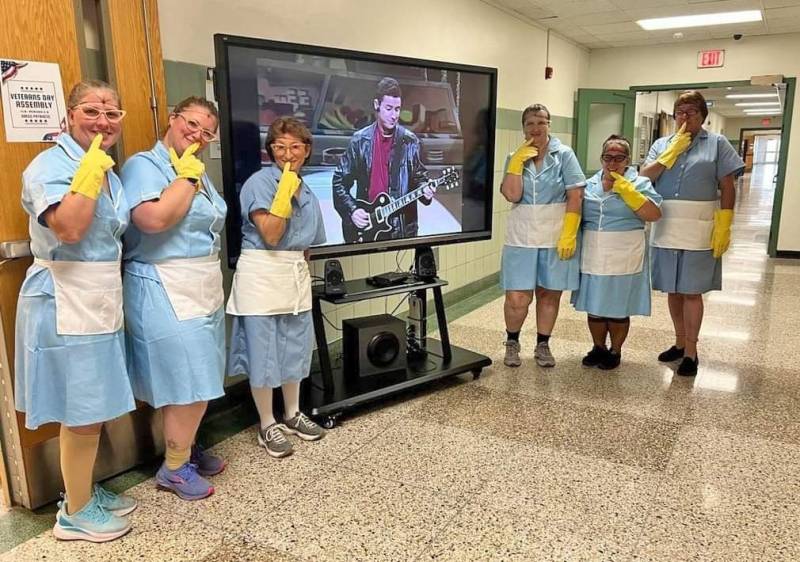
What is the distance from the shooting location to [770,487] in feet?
7.22

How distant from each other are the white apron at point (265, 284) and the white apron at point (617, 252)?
1.67 metres

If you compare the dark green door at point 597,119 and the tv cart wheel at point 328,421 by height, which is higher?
the dark green door at point 597,119

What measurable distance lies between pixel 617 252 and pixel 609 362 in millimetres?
698

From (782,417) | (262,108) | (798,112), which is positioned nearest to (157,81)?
(262,108)

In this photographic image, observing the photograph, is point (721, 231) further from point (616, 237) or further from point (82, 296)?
point (82, 296)

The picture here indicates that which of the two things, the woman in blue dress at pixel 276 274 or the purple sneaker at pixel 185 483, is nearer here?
the purple sneaker at pixel 185 483

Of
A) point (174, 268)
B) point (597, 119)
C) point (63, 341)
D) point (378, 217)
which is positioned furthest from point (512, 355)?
Answer: point (597, 119)

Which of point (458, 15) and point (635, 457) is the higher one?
point (458, 15)

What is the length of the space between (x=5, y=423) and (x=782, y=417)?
3.26m

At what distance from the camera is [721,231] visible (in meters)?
3.15

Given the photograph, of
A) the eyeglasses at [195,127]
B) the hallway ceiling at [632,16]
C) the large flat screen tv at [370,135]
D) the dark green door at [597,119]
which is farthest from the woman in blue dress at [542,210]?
the dark green door at [597,119]

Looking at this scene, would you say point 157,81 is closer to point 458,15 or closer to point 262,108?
point 262,108

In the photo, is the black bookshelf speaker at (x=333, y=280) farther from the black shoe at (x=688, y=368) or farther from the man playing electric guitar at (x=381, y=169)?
the black shoe at (x=688, y=368)

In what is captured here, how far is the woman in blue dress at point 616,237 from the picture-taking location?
10.0ft
